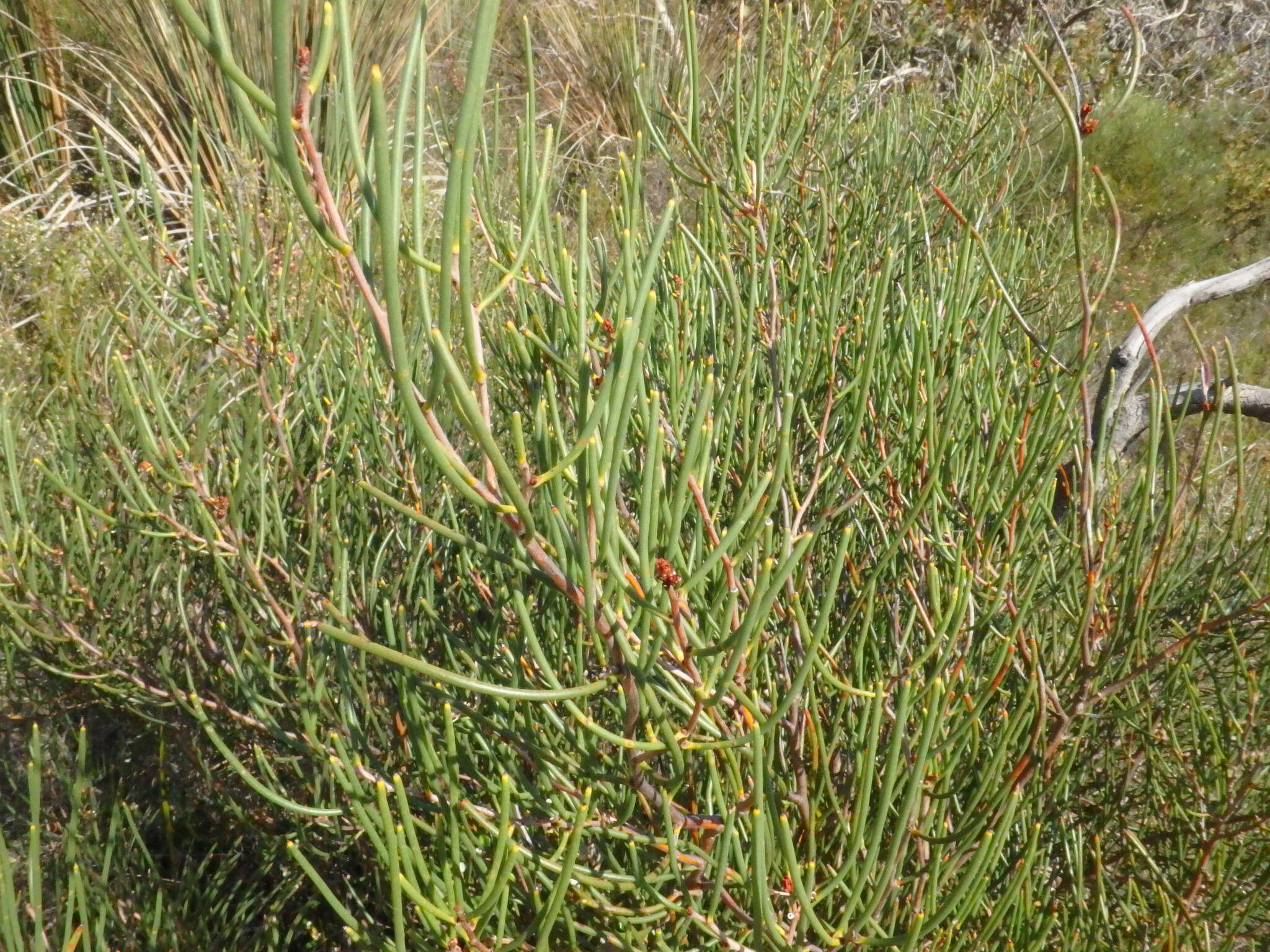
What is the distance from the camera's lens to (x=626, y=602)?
830mm

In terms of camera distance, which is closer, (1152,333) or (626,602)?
(626,602)

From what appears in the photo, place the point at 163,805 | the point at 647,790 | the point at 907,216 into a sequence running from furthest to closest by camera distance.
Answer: the point at 907,216 < the point at 163,805 < the point at 647,790

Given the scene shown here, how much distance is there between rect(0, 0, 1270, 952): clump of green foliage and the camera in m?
0.73

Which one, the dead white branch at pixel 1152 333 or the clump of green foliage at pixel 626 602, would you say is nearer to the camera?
the clump of green foliage at pixel 626 602

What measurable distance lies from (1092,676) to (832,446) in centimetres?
46

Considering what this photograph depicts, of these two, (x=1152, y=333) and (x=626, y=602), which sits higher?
(x=626, y=602)

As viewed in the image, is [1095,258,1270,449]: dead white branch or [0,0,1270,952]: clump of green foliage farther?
[1095,258,1270,449]: dead white branch

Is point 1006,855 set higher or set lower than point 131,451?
lower

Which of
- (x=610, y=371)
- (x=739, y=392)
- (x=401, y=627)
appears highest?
(x=610, y=371)

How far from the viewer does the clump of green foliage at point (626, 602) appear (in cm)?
73

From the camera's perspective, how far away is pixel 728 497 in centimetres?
154

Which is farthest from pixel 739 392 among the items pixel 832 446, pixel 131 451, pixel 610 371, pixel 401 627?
pixel 131 451

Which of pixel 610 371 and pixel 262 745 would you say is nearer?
pixel 610 371

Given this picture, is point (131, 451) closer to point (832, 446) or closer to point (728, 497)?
point (728, 497)
